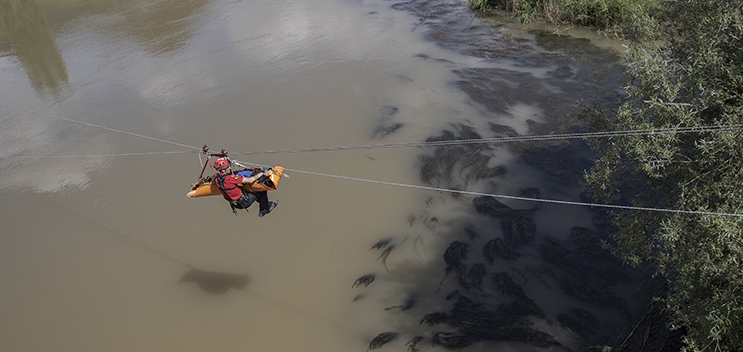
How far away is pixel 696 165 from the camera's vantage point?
6.09 meters

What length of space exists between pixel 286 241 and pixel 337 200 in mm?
1451

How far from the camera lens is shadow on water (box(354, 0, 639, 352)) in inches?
289

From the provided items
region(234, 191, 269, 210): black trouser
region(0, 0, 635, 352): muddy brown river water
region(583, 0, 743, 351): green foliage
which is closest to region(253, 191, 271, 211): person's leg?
region(234, 191, 269, 210): black trouser

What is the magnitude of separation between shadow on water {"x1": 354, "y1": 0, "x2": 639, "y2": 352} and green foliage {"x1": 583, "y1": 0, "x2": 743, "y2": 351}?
46.8 inches

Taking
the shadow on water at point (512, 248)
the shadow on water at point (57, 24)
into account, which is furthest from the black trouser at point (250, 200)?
the shadow on water at point (57, 24)

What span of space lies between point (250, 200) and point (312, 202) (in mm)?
2907

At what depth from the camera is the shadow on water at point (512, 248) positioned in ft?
24.0

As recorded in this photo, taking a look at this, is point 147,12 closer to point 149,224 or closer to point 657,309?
point 149,224

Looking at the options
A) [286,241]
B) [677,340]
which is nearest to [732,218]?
[677,340]

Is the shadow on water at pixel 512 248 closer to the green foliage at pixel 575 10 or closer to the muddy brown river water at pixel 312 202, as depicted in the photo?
the muddy brown river water at pixel 312 202

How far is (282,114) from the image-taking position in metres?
13.4

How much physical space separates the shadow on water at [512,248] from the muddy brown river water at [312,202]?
4cm

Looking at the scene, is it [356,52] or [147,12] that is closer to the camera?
[356,52]

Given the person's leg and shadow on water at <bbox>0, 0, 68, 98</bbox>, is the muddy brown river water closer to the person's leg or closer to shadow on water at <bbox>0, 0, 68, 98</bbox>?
shadow on water at <bbox>0, 0, 68, 98</bbox>
